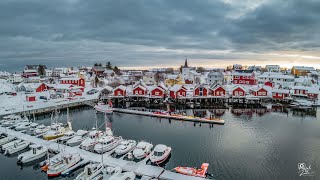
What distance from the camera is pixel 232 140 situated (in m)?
29.9

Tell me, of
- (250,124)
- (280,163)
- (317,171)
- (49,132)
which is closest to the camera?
(317,171)

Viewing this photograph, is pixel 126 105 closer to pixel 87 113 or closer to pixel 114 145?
pixel 87 113

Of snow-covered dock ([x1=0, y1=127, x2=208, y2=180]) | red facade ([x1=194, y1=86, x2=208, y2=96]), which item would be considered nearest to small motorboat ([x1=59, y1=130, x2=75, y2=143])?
snow-covered dock ([x1=0, y1=127, x2=208, y2=180])

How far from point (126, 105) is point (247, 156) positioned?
3234cm

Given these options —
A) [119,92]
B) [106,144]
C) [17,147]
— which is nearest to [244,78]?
[119,92]

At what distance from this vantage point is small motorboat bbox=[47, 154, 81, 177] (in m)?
20.8

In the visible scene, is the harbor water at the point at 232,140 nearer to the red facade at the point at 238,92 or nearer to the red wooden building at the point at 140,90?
A: the red facade at the point at 238,92

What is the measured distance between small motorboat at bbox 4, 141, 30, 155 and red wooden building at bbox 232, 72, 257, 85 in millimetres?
67287

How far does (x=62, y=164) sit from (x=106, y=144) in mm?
5227

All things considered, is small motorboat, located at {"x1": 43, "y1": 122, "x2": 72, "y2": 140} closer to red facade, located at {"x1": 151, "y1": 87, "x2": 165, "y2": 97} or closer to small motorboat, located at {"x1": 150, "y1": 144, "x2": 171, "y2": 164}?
small motorboat, located at {"x1": 150, "y1": 144, "x2": 171, "y2": 164}

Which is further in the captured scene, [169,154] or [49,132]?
[49,132]

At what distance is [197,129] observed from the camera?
3478 centimetres

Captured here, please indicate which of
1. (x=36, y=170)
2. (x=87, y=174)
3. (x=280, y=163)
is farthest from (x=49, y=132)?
(x=280, y=163)

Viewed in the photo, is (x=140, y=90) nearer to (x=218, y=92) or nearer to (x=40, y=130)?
(x=218, y=92)
